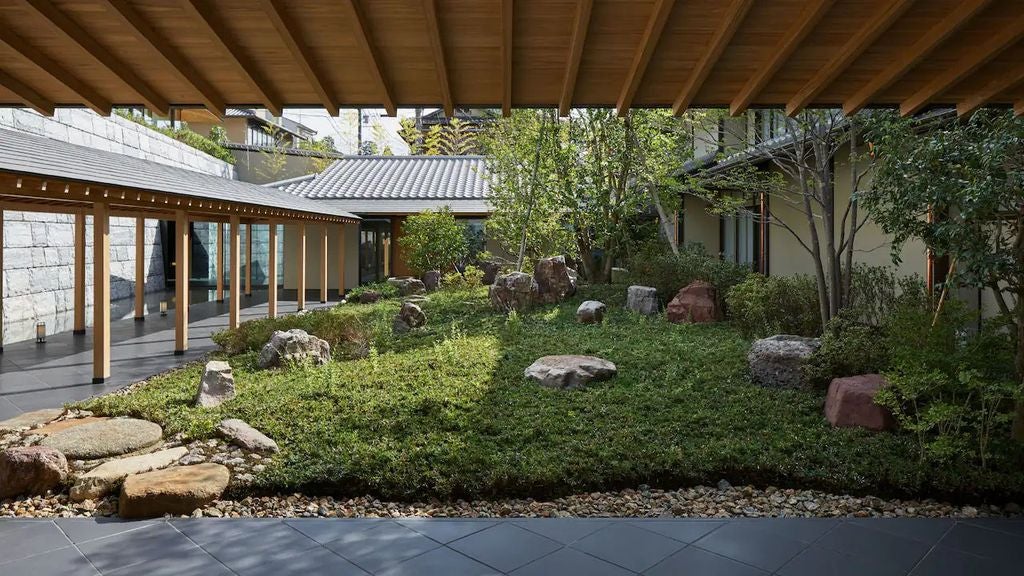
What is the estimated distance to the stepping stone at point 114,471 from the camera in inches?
194

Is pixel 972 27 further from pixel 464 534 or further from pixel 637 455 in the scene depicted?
pixel 464 534

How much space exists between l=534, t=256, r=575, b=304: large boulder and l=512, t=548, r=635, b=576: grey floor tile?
9720 mm

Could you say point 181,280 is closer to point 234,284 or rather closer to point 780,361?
point 234,284

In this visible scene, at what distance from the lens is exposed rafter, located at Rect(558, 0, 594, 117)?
334 cm

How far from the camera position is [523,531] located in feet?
14.6

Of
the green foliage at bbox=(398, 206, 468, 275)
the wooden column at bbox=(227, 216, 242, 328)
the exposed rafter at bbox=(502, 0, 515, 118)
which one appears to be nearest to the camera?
→ the exposed rafter at bbox=(502, 0, 515, 118)

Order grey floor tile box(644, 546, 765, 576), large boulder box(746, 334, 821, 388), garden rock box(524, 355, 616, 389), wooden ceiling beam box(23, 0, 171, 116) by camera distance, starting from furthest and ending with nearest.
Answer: garden rock box(524, 355, 616, 389) → large boulder box(746, 334, 821, 388) → grey floor tile box(644, 546, 765, 576) → wooden ceiling beam box(23, 0, 171, 116)

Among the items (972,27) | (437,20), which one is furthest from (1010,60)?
(437,20)

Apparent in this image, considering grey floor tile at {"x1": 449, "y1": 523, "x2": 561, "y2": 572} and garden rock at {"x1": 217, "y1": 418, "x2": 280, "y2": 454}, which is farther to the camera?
garden rock at {"x1": 217, "y1": 418, "x2": 280, "y2": 454}

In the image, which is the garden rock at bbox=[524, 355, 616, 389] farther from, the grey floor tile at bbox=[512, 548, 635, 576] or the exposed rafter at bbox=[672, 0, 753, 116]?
the exposed rafter at bbox=[672, 0, 753, 116]

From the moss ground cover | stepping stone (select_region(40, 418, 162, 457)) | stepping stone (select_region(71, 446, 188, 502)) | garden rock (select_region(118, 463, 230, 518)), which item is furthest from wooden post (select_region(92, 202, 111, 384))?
garden rock (select_region(118, 463, 230, 518))

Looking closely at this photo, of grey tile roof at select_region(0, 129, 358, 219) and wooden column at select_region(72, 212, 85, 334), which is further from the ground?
grey tile roof at select_region(0, 129, 358, 219)

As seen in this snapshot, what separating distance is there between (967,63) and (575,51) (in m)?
2.18

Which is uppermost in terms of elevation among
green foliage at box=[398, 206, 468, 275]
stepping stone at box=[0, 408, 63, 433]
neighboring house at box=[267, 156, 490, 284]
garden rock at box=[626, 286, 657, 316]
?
neighboring house at box=[267, 156, 490, 284]
